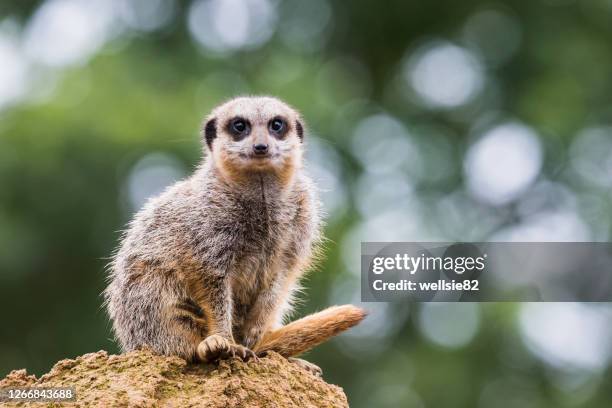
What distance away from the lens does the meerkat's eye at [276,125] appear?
18.0 ft

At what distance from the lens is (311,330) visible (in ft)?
16.4

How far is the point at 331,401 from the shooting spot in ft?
15.4

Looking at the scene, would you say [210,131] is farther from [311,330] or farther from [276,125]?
[311,330]

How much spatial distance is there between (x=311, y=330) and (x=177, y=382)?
0.74 meters

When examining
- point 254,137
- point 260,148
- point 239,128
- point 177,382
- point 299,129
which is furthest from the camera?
point 299,129

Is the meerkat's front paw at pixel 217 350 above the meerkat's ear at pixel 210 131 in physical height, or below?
below

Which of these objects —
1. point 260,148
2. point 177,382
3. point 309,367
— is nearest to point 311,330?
point 309,367

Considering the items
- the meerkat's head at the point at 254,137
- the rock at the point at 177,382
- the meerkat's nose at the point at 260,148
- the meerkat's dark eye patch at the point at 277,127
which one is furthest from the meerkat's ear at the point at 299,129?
the rock at the point at 177,382

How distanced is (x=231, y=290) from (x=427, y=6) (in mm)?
11682

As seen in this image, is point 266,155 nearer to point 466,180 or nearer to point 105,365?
point 105,365

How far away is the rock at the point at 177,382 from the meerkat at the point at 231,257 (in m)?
0.11

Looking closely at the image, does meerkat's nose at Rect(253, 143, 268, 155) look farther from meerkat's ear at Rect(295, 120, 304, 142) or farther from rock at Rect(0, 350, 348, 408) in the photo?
rock at Rect(0, 350, 348, 408)

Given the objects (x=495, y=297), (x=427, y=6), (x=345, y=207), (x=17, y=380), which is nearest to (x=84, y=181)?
(x=345, y=207)

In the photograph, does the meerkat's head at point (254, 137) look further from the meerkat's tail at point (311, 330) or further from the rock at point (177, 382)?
the rock at point (177, 382)
